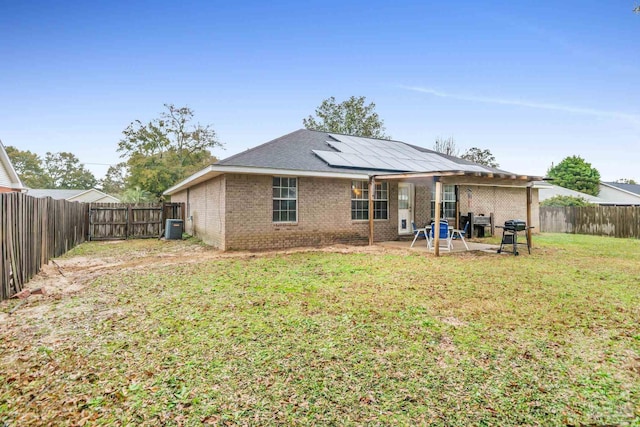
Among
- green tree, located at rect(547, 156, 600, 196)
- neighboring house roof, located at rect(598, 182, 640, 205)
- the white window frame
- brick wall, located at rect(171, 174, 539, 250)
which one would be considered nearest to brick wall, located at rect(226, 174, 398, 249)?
brick wall, located at rect(171, 174, 539, 250)

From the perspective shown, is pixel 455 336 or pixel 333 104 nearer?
pixel 455 336

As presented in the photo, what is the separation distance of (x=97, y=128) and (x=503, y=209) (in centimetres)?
3892

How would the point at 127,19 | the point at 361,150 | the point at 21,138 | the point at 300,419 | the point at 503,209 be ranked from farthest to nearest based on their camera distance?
the point at 21,138
the point at 503,209
the point at 361,150
the point at 127,19
the point at 300,419

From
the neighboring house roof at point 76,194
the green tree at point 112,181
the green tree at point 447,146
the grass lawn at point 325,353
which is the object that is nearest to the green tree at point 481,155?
the green tree at point 447,146

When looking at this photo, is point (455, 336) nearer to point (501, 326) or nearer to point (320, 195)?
point (501, 326)

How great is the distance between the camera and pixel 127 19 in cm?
1338

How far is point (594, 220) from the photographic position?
18.1 meters

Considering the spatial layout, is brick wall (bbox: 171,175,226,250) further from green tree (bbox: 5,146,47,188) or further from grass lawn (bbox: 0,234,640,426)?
green tree (bbox: 5,146,47,188)

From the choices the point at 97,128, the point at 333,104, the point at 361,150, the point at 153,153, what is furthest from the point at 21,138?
the point at 361,150

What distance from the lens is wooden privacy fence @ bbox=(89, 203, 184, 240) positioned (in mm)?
15102

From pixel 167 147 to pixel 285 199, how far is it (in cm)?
3005

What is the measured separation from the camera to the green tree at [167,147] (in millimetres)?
31984

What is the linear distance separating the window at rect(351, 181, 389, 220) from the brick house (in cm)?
4

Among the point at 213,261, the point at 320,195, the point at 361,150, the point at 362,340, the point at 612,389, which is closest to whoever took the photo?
the point at 612,389
